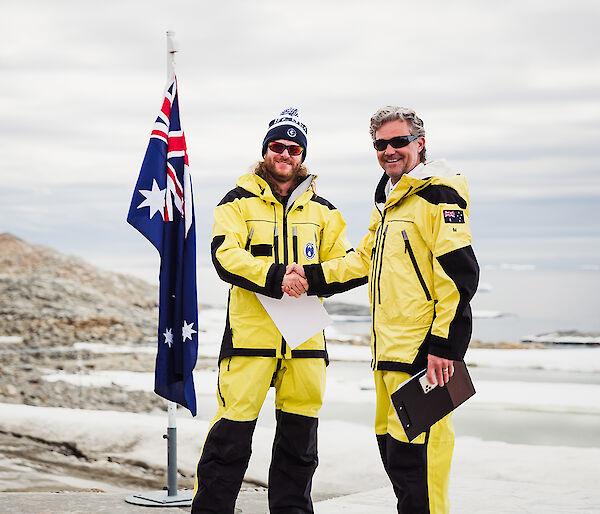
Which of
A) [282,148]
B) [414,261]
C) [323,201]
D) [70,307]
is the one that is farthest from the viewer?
[70,307]

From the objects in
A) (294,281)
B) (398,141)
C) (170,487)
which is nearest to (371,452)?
(170,487)

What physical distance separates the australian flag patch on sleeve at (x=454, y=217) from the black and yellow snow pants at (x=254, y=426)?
97 cm

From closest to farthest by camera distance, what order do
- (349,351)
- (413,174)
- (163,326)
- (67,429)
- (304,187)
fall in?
(413,174), (304,187), (163,326), (67,429), (349,351)

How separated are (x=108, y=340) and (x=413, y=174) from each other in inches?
619

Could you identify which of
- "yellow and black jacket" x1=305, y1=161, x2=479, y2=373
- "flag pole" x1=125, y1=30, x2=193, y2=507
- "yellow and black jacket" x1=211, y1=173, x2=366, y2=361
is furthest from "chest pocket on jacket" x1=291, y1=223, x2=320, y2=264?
"flag pole" x1=125, y1=30, x2=193, y2=507

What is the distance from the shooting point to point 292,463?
3.56 m

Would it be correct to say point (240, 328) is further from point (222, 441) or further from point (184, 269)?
point (184, 269)

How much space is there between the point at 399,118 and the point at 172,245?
177 centimetres

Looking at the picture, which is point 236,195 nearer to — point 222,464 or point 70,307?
A: point 222,464

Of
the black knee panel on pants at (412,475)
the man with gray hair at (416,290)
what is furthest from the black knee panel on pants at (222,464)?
the black knee panel on pants at (412,475)

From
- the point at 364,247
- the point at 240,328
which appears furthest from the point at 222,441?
the point at 364,247

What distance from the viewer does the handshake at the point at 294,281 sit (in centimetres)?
336

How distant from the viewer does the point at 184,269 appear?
4340mm

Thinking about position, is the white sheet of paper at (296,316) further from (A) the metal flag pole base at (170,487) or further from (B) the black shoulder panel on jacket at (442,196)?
(A) the metal flag pole base at (170,487)
